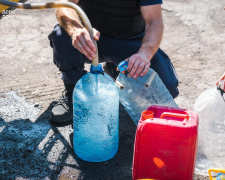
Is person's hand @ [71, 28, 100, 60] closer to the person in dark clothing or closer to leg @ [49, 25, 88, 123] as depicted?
the person in dark clothing

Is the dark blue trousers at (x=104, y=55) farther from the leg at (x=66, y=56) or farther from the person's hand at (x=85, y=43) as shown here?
the person's hand at (x=85, y=43)

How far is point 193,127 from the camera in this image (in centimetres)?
219

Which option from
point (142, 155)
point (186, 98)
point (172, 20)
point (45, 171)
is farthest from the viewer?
point (172, 20)

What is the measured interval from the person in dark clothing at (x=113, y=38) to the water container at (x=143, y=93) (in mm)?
163

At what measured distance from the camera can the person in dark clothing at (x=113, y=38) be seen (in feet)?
10.1

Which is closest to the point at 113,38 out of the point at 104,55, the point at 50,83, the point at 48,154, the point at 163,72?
the point at 104,55

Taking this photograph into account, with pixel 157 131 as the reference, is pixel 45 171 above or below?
below

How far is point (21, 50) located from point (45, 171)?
2.40 m

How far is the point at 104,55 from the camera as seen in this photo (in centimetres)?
336

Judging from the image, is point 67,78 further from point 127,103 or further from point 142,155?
point 142,155

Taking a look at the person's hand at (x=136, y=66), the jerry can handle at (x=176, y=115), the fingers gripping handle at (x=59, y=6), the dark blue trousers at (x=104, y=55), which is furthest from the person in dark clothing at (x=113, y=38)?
the jerry can handle at (x=176, y=115)

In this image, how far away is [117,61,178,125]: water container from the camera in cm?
303

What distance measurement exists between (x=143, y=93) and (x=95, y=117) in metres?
0.58

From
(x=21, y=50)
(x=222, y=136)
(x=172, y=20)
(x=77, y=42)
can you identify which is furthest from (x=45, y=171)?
(x=172, y=20)
